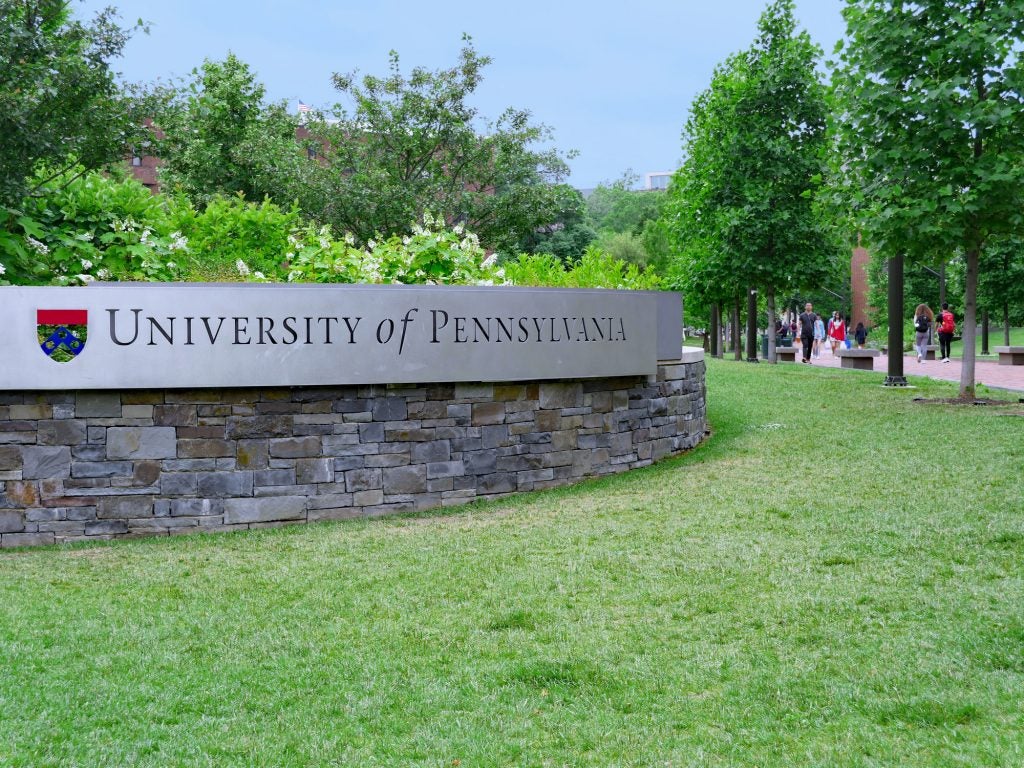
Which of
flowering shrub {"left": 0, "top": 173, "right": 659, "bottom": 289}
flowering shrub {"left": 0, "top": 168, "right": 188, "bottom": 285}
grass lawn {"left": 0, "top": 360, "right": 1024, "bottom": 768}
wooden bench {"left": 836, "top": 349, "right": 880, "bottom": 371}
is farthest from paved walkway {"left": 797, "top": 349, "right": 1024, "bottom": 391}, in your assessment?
flowering shrub {"left": 0, "top": 168, "right": 188, "bottom": 285}

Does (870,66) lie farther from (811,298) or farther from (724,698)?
(811,298)

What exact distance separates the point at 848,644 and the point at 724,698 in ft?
2.59

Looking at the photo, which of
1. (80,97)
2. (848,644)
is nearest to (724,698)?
(848,644)

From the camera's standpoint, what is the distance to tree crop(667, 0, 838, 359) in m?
23.4

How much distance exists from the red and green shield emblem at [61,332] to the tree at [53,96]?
459 cm

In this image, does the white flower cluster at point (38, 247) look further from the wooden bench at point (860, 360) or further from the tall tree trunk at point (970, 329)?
the wooden bench at point (860, 360)

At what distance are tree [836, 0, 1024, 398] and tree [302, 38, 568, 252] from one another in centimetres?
1173

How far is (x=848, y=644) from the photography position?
4.22 meters

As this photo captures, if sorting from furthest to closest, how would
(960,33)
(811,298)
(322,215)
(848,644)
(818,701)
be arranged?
(811,298), (322,215), (960,33), (848,644), (818,701)

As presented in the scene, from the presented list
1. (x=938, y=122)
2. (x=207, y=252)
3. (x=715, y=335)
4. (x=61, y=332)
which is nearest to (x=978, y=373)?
(x=938, y=122)

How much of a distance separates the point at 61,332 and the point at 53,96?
6080 millimetres

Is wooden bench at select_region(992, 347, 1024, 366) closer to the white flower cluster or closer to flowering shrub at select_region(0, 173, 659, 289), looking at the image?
flowering shrub at select_region(0, 173, 659, 289)

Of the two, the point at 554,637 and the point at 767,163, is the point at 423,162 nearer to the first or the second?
the point at 767,163

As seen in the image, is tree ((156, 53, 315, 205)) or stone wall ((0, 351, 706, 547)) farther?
tree ((156, 53, 315, 205))
